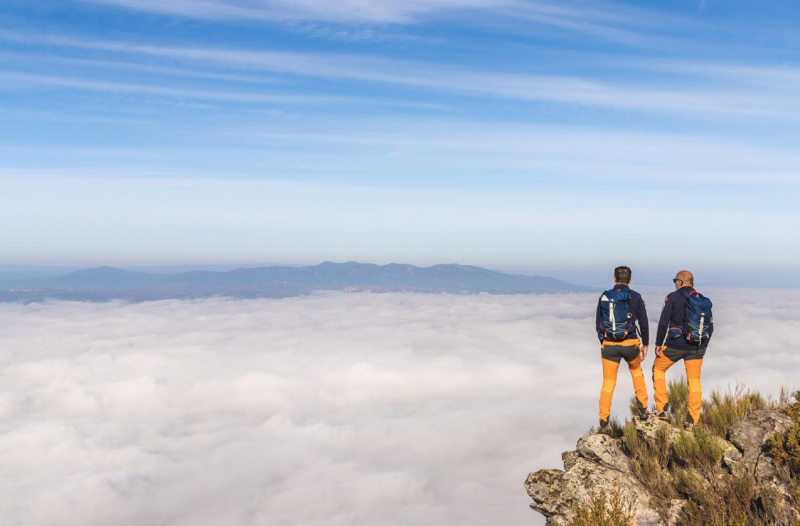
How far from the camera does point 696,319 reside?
8664 mm

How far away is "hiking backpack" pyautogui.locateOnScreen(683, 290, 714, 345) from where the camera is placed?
28.4ft

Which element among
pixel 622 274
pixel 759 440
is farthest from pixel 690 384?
pixel 622 274

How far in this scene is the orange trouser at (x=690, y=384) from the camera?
8.88 metres

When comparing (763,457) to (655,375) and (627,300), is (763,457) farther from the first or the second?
(627,300)

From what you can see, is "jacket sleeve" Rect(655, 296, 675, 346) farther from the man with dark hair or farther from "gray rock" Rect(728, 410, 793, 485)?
"gray rock" Rect(728, 410, 793, 485)

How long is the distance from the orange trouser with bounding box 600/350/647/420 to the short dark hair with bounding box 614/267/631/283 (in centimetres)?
139

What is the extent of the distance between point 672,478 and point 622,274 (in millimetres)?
3333

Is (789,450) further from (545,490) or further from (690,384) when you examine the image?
(545,490)

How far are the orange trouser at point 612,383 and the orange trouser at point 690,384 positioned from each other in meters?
0.25

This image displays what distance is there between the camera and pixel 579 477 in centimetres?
794

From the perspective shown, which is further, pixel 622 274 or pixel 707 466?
pixel 622 274

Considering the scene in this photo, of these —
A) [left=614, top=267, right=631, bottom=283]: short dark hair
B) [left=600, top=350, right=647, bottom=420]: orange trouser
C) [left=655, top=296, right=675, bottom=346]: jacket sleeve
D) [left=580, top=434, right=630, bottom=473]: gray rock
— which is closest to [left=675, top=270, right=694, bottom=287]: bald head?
[left=655, top=296, right=675, bottom=346]: jacket sleeve

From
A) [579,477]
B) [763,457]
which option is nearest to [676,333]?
[763,457]

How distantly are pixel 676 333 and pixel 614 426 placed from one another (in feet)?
6.80
